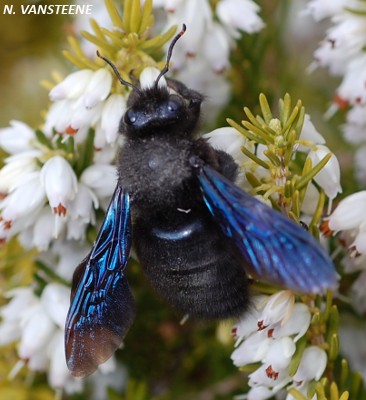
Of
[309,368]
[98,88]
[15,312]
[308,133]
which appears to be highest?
[98,88]

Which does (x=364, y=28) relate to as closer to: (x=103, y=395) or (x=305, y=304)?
(x=305, y=304)

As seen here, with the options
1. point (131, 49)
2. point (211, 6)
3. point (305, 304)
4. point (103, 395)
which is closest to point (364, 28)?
point (211, 6)

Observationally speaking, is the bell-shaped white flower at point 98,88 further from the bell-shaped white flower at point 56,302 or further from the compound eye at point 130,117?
the bell-shaped white flower at point 56,302

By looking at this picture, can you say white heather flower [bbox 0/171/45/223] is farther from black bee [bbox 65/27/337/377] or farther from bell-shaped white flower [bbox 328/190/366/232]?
bell-shaped white flower [bbox 328/190/366/232]

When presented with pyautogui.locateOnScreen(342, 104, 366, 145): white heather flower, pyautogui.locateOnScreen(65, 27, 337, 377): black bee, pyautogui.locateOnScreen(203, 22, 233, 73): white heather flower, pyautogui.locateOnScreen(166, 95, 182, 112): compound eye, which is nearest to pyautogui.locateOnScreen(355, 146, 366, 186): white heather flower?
pyautogui.locateOnScreen(342, 104, 366, 145): white heather flower

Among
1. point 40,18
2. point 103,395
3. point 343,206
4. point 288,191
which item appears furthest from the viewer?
point 40,18

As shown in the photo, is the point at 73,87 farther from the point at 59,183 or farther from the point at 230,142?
the point at 230,142

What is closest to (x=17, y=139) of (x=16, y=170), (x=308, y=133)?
(x=16, y=170)

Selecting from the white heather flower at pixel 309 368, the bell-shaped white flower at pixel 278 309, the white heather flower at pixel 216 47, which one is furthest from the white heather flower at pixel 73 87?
the white heather flower at pixel 309 368
